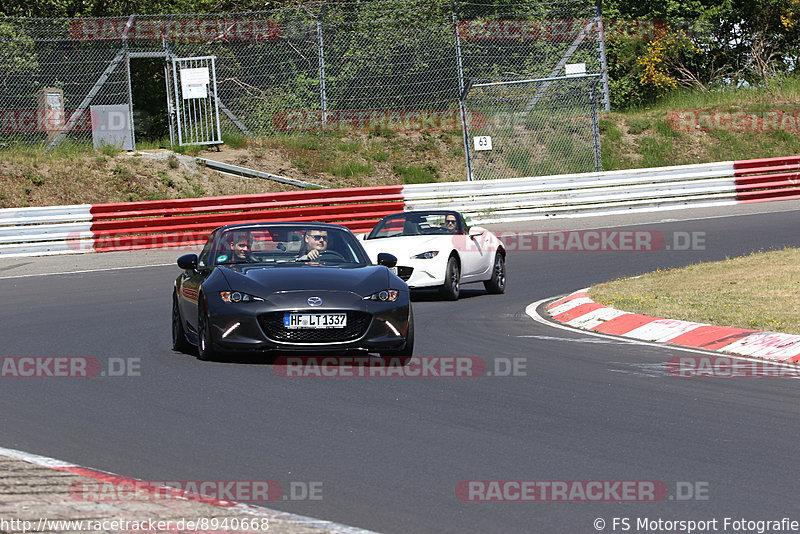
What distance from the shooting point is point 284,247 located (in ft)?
35.7

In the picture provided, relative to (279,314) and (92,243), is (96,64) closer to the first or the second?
(92,243)

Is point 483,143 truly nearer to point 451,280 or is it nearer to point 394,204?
point 394,204

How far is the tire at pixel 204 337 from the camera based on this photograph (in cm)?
985

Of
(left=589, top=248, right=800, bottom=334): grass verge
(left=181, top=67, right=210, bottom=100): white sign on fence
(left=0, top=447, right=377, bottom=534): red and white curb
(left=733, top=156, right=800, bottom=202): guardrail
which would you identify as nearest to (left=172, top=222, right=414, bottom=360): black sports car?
(left=0, top=447, right=377, bottom=534): red and white curb

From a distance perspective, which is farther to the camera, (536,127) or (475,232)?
(536,127)

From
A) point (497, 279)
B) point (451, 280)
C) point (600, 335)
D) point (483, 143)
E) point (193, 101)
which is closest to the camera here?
point (600, 335)

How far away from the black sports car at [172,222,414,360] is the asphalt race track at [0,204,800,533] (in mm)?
295

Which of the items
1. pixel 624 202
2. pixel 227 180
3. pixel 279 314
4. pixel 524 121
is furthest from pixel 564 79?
pixel 279 314

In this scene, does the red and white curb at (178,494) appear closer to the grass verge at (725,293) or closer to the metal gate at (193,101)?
the grass verge at (725,293)

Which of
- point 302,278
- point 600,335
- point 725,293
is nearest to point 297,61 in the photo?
point 725,293

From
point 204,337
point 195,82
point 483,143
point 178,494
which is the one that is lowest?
point 178,494

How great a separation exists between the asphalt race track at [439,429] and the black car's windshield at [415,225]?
14.9ft

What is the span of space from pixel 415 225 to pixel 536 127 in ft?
47.6

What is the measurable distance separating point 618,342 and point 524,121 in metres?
19.5
